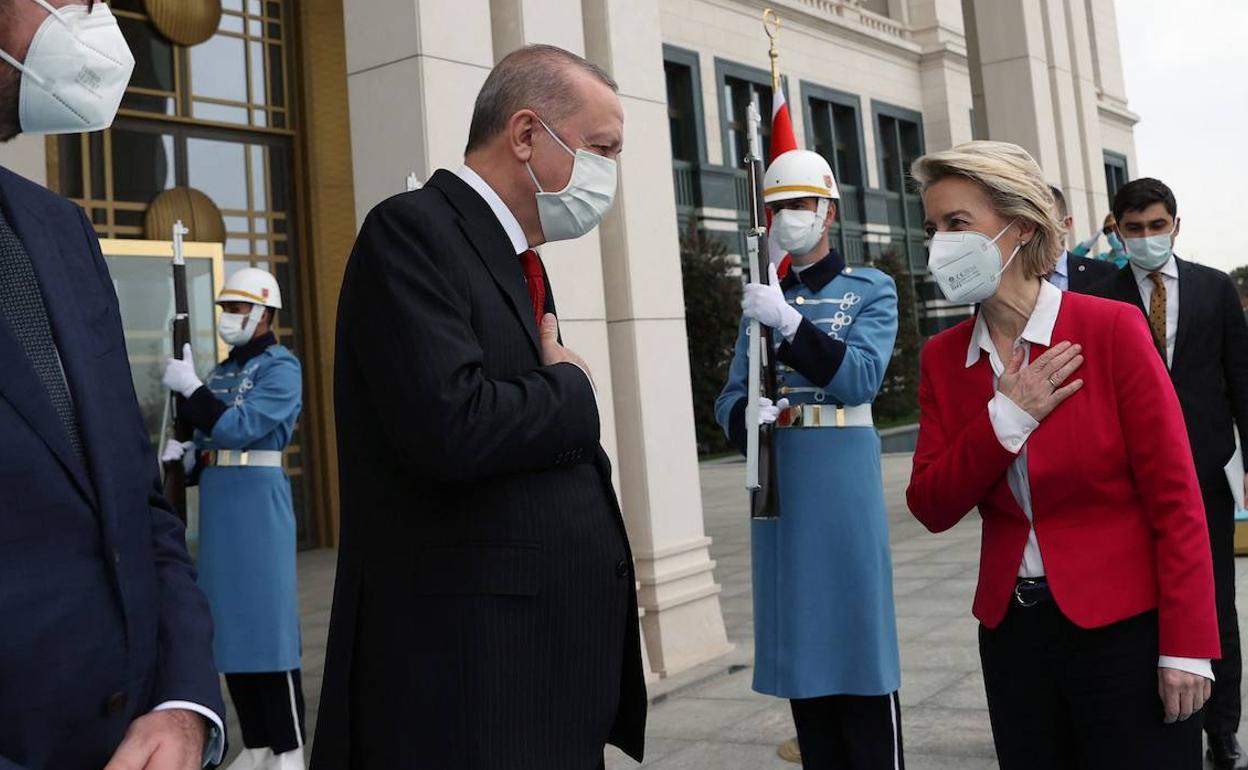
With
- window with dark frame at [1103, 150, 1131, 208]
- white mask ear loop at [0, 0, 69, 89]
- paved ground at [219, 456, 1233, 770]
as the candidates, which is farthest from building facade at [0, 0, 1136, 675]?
window with dark frame at [1103, 150, 1131, 208]

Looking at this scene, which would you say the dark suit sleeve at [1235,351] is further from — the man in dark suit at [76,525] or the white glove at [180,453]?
the white glove at [180,453]

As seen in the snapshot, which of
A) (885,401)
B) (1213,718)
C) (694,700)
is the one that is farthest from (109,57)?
(885,401)

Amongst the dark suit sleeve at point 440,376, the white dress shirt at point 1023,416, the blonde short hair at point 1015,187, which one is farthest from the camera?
the blonde short hair at point 1015,187

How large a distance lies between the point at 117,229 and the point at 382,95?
5439 millimetres

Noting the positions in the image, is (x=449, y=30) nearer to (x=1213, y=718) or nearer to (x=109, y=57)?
(x=109, y=57)

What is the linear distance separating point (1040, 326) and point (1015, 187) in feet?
1.04

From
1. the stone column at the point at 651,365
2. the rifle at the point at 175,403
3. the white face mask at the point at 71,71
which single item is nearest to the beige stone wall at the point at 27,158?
the rifle at the point at 175,403

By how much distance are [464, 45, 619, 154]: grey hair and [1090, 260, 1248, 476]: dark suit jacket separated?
264 cm

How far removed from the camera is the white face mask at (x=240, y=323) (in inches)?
224

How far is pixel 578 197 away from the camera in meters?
2.36

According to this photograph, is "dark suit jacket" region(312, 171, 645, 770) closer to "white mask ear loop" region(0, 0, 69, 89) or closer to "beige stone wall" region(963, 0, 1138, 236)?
"white mask ear loop" region(0, 0, 69, 89)

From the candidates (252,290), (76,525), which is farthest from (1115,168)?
(76,525)

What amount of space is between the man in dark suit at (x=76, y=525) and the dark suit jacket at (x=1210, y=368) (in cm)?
347

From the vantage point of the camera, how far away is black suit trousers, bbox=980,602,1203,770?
2.46 metres
